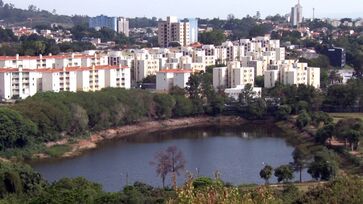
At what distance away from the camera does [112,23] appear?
28703mm

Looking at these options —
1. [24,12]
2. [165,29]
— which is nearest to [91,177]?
[165,29]

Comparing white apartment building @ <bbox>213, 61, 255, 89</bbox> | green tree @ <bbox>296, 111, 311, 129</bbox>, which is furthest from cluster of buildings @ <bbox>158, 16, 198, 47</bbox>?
green tree @ <bbox>296, 111, 311, 129</bbox>

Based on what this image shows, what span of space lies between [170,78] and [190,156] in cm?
480

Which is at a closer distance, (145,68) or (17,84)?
(17,84)

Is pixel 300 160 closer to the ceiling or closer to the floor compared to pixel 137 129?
closer to the ceiling

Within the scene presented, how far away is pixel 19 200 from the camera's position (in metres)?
5.79

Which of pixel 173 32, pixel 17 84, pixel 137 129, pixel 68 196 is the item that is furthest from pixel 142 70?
pixel 68 196

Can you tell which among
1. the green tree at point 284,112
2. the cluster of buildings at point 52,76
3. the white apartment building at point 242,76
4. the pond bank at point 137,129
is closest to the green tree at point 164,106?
the pond bank at point 137,129

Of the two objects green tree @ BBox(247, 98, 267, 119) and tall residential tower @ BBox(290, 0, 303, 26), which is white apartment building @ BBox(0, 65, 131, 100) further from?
tall residential tower @ BBox(290, 0, 303, 26)

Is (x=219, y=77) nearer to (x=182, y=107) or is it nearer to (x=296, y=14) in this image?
(x=182, y=107)

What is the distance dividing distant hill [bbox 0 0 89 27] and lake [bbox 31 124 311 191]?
20153mm

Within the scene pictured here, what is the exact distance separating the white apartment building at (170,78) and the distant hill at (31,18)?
17256 mm

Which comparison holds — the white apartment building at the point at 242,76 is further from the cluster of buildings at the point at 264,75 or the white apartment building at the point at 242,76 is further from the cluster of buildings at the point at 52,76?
the cluster of buildings at the point at 52,76

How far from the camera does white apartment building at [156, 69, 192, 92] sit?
13828 mm
